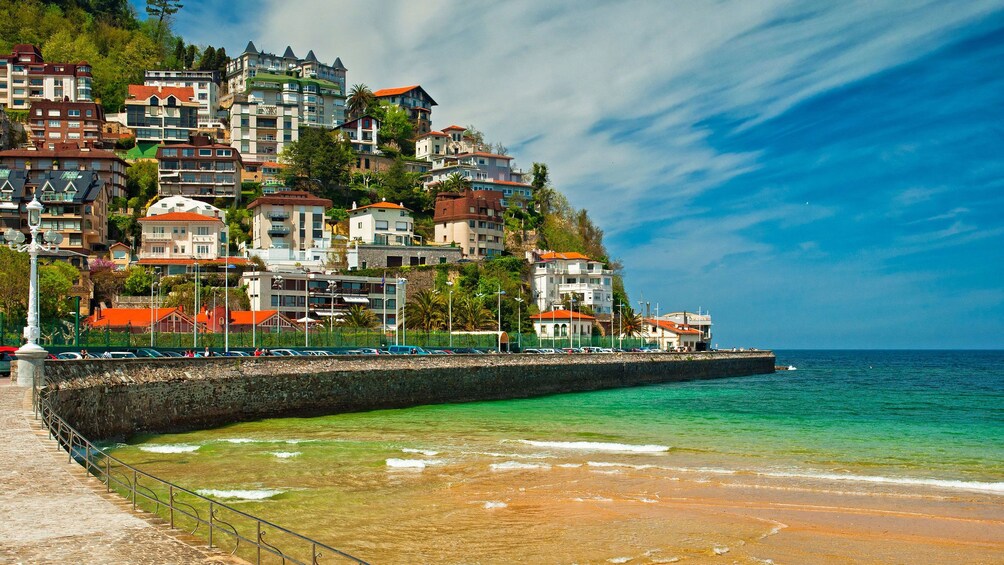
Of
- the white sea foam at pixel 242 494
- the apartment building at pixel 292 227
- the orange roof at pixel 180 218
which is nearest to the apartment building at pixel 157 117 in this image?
the apartment building at pixel 292 227

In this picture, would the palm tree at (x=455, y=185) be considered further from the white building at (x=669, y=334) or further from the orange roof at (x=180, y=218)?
the orange roof at (x=180, y=218)

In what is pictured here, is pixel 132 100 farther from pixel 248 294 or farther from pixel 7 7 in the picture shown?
pixel 248 294

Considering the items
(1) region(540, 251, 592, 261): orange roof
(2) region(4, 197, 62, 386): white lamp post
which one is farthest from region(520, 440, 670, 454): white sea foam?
(1) region(540, 251, 592, 261): orange roof

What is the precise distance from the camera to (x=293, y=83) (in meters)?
141

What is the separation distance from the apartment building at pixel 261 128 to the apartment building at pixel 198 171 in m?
15.4

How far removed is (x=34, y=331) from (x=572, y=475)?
15830mm

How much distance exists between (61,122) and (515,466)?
11956 centimetres

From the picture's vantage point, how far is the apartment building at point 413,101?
157163mm

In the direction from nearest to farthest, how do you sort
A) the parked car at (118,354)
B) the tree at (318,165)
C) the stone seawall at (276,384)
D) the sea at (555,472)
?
the sea at (555,472) → the stone seawall at (276,384) → the parked car at (118,354) → the tree at (318,165)

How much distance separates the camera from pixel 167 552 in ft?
34.5

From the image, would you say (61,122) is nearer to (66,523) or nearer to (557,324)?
(557,324)

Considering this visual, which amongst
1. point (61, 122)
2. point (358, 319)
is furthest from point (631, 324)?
point (61, 122)

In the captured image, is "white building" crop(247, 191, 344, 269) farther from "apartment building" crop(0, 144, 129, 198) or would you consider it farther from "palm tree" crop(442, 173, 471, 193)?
"palm tree" crop(442, 173, 471, 193)

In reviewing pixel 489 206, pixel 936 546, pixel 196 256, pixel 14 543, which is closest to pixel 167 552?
pixel 14 543
